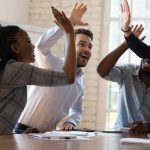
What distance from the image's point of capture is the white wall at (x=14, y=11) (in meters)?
3.91

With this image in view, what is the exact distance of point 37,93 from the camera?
2.34 metres

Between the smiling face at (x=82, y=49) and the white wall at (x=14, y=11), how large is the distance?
5.17 feet

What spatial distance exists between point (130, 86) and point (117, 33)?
1868 mm

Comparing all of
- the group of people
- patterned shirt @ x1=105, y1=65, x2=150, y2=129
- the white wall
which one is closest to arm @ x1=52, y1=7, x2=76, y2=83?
the group of people

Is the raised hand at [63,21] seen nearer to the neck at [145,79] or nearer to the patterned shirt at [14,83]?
the patterned shirt at [14,83]

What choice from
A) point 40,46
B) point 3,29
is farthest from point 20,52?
point 40,46

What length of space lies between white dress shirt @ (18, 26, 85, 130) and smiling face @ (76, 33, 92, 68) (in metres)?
0.18

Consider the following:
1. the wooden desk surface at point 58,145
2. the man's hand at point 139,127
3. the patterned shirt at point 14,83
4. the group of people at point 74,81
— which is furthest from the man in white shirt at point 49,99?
the wooden desk surface at point 58,145

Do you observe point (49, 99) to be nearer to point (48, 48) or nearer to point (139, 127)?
point (48, 48)

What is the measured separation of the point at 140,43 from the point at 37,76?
0.79m

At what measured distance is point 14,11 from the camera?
13.5 feet

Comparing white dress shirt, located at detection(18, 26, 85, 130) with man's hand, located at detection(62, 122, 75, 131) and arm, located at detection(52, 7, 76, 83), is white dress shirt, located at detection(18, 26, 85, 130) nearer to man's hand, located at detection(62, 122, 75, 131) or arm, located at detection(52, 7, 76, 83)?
man's hand, located at detection(62, 122, 75, 131)

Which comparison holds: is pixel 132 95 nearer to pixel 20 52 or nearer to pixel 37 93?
pixel 37 93

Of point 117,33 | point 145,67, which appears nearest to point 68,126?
point 145,67
